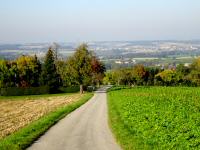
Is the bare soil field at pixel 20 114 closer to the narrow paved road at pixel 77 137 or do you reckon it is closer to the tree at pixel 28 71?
the narrow paved road at pixel 77 137

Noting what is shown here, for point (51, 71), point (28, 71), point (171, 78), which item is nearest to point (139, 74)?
point (171, 78)

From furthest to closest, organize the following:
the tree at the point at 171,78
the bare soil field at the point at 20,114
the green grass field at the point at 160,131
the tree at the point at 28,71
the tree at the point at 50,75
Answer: the tree at the point at 171,78 < the tree at the point at 28,71 < the tree at the point at 50,75 < the bare soil field at the point at 20,114 < the green grass field at the point at 160,131

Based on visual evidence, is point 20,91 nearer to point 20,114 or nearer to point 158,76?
point 20,114

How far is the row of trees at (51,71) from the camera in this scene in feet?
308

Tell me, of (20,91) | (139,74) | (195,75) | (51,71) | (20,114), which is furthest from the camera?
(139,74)

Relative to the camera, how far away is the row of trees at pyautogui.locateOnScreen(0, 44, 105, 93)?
9403 cm

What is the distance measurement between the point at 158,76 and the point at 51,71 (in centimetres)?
6294

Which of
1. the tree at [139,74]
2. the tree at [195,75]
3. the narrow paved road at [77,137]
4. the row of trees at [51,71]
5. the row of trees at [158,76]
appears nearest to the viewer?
the narrow paved road at [77,137]

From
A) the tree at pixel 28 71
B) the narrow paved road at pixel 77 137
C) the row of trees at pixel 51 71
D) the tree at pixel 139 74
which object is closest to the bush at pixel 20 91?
the row of trees at pixel 51 71

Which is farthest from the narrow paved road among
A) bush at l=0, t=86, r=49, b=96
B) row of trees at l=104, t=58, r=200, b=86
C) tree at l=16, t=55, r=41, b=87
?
row of trees at l=104, t=58, r=200, b=86

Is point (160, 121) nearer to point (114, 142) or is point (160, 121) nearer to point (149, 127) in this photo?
point (149, 127)

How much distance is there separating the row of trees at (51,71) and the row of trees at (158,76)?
28038 millimetres

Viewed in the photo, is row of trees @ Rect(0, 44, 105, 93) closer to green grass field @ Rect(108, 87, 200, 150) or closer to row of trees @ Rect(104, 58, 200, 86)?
row of trees @ Rect(104, 58, 200, 86)

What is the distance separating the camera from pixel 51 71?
335 feet
